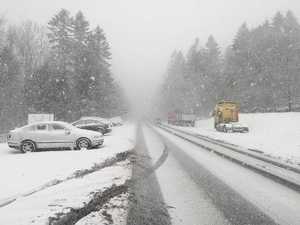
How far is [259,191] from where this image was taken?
25.9 ft

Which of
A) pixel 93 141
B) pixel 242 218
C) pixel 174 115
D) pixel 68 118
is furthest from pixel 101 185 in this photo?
pixel 174 115

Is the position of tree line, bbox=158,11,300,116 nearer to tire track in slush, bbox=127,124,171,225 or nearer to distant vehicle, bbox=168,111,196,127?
distant vehicle, bbox=168,111,196,127

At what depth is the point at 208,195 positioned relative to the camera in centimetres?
754

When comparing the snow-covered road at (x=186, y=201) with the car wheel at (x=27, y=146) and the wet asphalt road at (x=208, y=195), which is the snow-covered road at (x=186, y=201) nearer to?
→ the wet asphalt road at (x=208, y=195)

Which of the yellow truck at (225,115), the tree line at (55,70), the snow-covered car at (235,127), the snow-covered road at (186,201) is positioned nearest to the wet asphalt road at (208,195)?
the snow-covered road at (186,201)

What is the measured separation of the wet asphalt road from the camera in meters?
5.83

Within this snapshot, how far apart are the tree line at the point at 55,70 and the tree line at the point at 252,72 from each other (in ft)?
73.1

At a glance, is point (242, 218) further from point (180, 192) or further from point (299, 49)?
point (299, 49)

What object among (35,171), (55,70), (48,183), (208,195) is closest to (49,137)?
(35,171)

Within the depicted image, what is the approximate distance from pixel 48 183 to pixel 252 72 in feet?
165

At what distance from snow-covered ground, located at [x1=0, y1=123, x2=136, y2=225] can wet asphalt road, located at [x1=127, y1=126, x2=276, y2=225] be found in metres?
0.77

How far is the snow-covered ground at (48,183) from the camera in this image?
6082mm

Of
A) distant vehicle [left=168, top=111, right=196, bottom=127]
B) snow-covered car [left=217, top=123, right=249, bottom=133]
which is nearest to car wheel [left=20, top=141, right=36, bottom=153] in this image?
snow-covered car [left=217, top=123, right=249, bottom=133]

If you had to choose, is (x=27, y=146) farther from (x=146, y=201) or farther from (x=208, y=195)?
(x=208, y=195)
